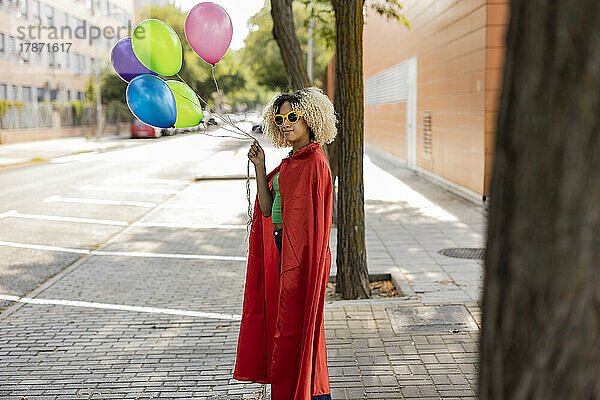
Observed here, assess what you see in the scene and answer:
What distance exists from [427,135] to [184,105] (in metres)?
14.9

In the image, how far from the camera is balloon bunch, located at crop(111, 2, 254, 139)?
4.18 metres

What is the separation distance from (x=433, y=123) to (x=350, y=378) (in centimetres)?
1393

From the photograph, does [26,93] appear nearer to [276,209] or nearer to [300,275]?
[276,209]

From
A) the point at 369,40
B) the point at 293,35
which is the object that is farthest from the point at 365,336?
the point at 369,40

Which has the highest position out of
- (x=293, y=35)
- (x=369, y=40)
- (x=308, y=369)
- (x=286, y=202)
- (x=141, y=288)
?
(x=369, y=40)

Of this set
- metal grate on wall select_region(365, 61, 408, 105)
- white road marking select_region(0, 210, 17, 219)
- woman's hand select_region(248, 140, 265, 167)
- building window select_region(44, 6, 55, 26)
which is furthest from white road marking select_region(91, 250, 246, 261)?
building window select_region(44, 6, 55, 26)

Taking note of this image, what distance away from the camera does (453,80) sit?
50.3ft

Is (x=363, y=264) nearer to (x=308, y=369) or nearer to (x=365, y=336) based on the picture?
(x=365, y=336)

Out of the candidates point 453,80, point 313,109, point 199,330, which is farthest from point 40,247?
point 453,80

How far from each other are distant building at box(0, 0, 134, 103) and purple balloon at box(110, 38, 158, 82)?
4116 cm

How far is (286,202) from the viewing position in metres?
3.76

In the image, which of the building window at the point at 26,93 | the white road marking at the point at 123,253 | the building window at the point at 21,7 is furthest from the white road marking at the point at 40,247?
the building window at the point at 26,93

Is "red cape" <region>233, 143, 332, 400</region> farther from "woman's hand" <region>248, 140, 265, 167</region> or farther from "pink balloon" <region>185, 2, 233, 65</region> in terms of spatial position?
"pink balloon" <region>185, 2, 233, 65</region>

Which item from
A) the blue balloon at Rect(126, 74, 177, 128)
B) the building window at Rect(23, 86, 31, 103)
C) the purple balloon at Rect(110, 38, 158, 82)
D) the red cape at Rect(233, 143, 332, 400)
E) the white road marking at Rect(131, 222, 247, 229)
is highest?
the building window at Rect(23, 86, 31, 103)
